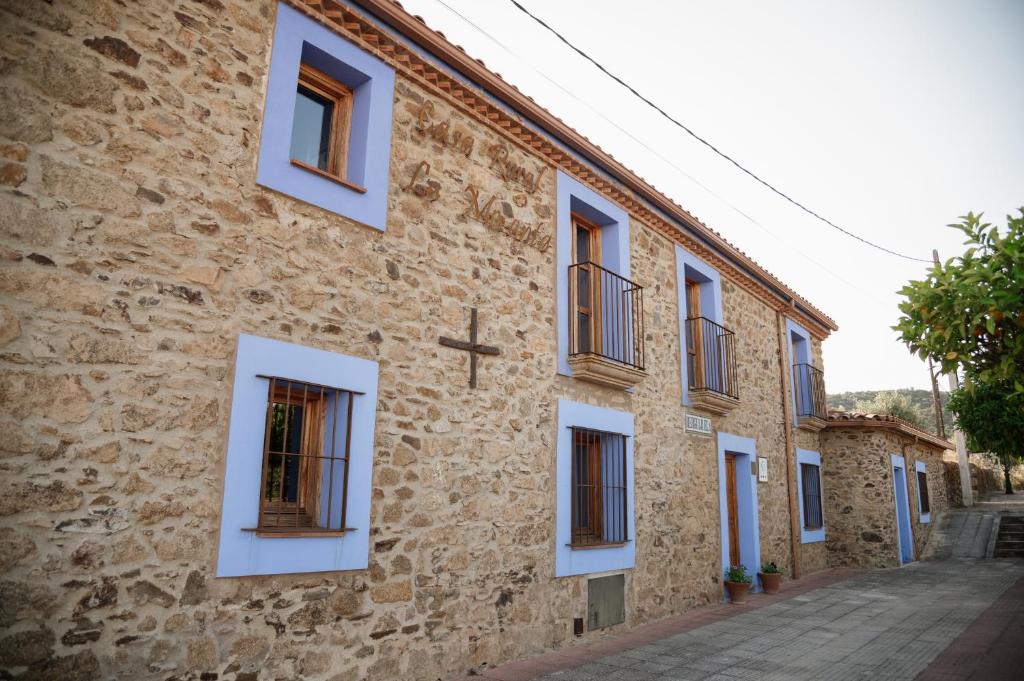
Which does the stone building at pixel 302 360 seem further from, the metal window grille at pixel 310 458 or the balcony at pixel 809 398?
A: the balcony at pixel 809 398

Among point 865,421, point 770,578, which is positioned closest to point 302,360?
point 770,578

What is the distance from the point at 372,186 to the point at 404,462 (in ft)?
7.41

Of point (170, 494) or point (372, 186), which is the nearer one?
point (170, 494)

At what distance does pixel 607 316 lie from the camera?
7.67 meters

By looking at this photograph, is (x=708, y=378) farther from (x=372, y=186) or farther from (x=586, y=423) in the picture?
(x=372, y=186)

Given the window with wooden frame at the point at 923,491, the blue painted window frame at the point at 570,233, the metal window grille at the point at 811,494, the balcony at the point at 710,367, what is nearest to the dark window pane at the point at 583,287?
the blue painted window frame at the point at 570,233

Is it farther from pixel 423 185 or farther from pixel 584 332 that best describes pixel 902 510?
pixel 423 185

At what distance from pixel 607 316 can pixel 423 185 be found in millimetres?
2967

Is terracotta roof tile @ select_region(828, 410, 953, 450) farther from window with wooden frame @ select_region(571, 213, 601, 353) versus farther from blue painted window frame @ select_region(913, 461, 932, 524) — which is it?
window with wooden frame @ select_region(571, 213, 601, 353)

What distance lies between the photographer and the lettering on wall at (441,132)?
578cm

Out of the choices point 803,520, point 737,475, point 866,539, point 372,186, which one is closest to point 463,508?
point 372,186

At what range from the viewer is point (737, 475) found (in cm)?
1037

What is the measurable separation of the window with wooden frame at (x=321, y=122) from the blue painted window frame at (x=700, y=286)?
17.8ft

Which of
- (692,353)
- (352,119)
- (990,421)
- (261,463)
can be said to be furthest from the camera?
(990,421)
